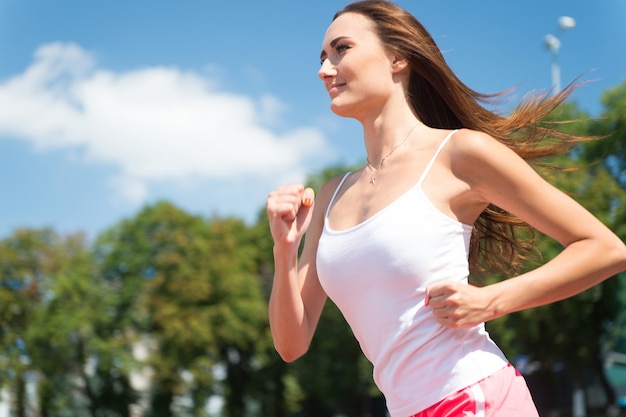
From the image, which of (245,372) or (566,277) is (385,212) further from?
(245,372)

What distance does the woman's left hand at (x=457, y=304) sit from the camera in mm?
2371

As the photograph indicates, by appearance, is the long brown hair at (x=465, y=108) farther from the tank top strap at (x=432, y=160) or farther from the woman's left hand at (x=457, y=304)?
the woman's left hand at (x=457, y=304)

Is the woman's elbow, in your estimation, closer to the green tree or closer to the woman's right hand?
the woman's right hand

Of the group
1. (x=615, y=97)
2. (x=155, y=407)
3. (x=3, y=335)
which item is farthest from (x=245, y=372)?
(x=615, y=97)

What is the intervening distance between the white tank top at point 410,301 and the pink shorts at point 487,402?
0.8 inches

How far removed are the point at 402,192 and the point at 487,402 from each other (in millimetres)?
680

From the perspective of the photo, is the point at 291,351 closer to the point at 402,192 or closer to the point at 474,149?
the point at 402,192

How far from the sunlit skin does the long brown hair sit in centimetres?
7

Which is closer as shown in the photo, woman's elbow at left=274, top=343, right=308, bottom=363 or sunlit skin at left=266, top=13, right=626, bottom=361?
sunlit skin at left=266, top=13, right=626, bottom=361

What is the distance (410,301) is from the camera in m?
2.53

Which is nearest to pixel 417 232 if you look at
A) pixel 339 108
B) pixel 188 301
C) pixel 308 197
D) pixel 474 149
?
pixel 474 149

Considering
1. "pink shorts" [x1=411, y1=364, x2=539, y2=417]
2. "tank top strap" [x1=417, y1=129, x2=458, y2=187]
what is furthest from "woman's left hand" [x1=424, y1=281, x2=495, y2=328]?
"tank top strap" [x1=417, y1=129, x2=458, y2=187]

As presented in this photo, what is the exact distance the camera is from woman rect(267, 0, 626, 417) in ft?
8.10

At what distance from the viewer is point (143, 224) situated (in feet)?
132
